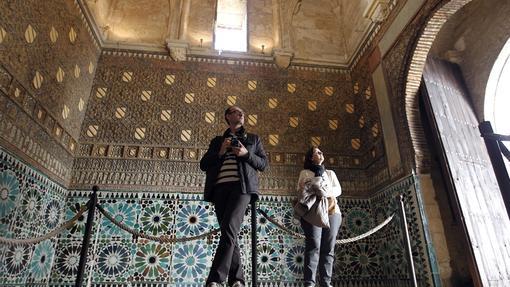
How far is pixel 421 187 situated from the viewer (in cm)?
415

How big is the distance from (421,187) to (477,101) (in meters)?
2.16

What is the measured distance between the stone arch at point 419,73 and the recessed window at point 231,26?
3.09 metres

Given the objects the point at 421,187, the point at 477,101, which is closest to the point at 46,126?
the point at 421,187

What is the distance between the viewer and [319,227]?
2895 millimetres

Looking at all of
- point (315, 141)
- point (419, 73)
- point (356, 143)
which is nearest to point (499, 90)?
point (419, 73)

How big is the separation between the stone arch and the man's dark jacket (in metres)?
2.56

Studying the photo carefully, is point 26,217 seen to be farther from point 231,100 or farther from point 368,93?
point 368,93

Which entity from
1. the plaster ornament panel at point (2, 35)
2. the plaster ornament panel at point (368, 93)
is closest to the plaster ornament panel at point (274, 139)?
the plaster ornament panel at point (368, 93)

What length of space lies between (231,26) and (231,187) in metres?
4.90

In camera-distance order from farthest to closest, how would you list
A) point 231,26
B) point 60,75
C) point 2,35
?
point 231,26, point 60,75, point 2,35

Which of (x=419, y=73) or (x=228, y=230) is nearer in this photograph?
(x=228, y=230)

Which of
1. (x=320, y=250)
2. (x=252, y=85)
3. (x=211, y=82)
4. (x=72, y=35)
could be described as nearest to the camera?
(x=320, y=250)

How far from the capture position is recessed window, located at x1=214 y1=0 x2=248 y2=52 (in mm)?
6367

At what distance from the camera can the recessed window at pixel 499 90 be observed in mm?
5047
